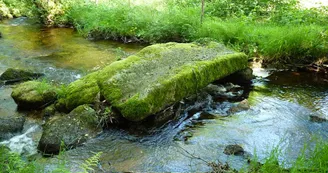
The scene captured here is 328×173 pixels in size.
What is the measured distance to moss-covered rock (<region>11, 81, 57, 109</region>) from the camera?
5863 mm

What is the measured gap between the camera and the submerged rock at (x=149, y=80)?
205 inches

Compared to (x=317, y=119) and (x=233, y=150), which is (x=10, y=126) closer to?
(x=233, y=150)

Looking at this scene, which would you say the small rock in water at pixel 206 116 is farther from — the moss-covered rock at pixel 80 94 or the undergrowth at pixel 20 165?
the undergrowth at pixel 20 165

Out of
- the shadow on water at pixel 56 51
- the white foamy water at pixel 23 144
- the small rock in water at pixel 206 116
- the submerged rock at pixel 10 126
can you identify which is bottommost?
the small rock in water at pixel 206 116

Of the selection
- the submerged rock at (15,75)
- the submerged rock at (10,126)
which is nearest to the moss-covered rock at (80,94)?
the submerged rock at (10,126)

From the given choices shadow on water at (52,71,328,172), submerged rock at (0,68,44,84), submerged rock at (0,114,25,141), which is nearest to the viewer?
shadow on water at (52,71,328,172)

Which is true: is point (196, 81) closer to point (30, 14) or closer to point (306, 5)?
point (306, 5)

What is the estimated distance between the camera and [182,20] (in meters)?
10.5

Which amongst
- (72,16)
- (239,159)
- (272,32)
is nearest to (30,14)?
(72,16)

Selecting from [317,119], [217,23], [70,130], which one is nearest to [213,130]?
[317,119]

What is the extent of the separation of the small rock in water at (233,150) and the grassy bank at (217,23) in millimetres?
4596

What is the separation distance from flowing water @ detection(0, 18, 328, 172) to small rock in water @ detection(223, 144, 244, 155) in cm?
8

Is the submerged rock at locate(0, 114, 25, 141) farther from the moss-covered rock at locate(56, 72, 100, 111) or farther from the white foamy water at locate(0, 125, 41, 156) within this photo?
the moss-covered rock at locate(56, 72, 100, 111)

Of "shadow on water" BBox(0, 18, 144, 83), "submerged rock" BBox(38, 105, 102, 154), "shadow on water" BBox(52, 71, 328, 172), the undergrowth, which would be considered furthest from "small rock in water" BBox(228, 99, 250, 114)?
the undergrowth
